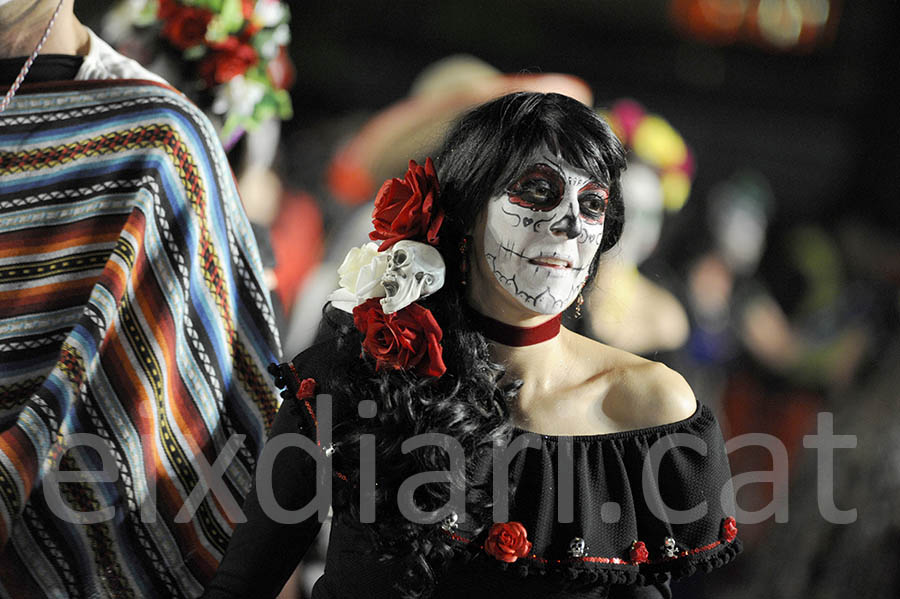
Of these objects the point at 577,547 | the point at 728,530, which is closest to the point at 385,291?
the point at 577,547

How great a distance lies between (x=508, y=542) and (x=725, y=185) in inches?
148

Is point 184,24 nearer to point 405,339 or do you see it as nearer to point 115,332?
point 115,332

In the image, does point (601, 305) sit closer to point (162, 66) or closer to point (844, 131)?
point (162, 66)

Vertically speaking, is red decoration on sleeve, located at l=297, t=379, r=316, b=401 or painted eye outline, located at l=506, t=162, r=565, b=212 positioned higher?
painted eye outline, located at l=506, t=162, r=565, b=212

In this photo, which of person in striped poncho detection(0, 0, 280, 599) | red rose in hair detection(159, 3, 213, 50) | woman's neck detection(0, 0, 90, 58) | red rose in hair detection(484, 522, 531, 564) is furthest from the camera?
red rose in hair detection(159, 3, 213, 50)

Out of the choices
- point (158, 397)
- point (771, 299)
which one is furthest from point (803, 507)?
point (158, 397)

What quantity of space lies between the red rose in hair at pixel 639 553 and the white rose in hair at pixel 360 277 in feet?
1.54

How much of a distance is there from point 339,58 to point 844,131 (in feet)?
7.82

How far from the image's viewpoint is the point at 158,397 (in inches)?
58.4

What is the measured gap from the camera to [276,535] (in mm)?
1402

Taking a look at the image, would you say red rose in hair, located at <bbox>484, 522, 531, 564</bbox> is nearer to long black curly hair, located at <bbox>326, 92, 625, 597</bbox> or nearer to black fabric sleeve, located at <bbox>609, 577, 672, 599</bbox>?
long black curly hair, located at <bbox>326, 92, 625, 597</bbox>

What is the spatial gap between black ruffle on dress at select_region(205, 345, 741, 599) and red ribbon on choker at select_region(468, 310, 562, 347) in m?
0.13

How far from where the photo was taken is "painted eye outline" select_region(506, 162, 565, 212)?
4.37ft

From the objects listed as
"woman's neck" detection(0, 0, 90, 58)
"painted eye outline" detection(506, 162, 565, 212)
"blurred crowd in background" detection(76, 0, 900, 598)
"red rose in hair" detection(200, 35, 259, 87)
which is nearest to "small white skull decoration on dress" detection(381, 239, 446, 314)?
"painted eye outline" detection(506, 162, 565, 212)
